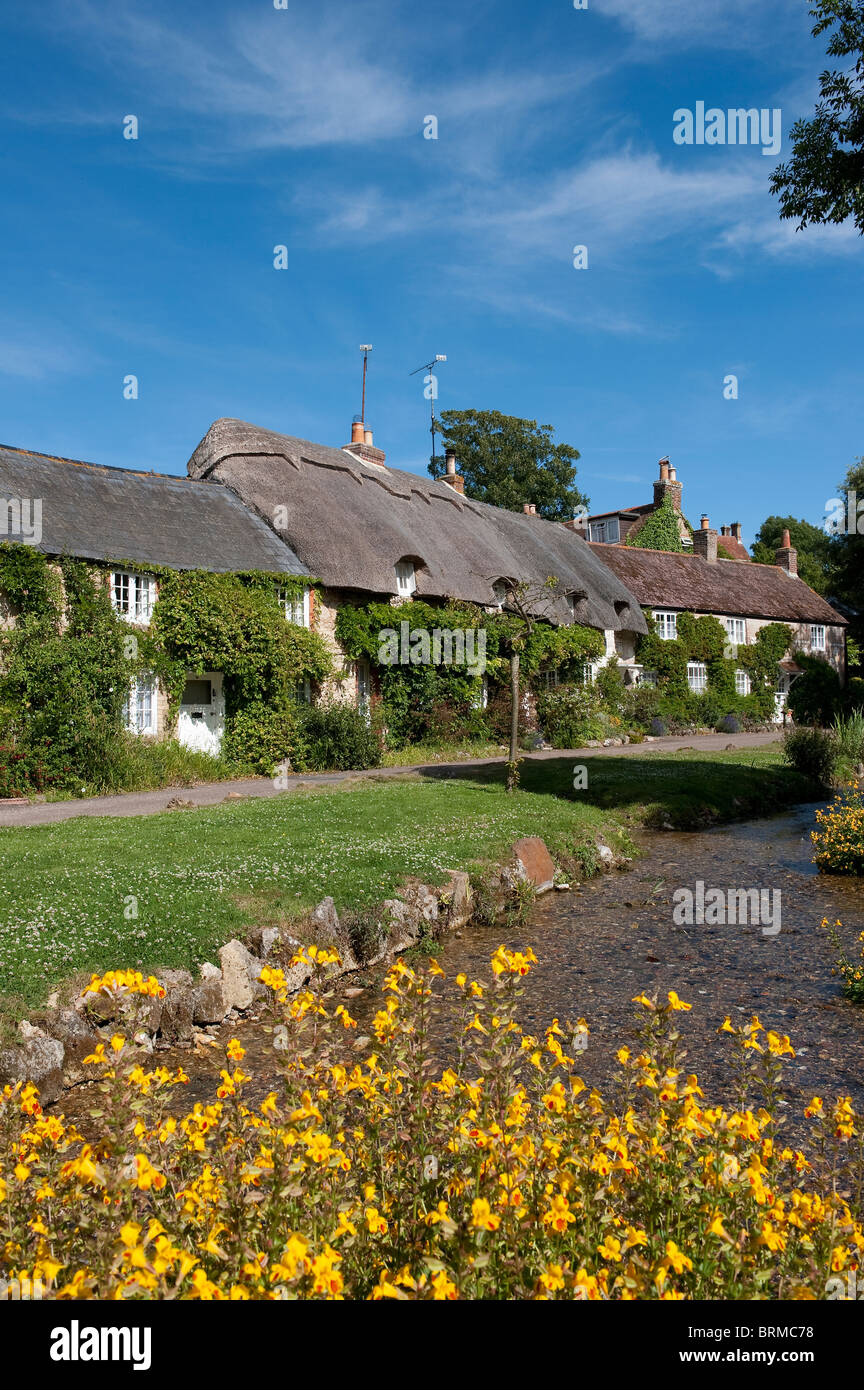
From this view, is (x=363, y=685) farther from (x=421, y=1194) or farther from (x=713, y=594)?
(x=713, y=594)

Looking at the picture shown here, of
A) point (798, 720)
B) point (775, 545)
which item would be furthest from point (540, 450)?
point (798, 720)

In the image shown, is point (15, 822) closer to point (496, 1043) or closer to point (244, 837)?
point (244, 837)

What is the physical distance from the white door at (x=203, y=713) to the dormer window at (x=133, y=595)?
6.29 feet

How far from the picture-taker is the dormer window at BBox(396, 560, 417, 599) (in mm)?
24502

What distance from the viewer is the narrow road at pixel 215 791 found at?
43.7ft

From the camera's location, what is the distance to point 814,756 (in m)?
19.4

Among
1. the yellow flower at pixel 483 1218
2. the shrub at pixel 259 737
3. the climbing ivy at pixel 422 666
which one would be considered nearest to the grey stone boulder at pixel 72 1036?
the yellow flower at pixel 483 1218

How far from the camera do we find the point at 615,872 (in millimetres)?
12203

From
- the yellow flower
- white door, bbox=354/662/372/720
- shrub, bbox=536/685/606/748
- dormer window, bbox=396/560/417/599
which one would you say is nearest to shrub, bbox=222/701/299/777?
white door, bbox=354/662/372/720

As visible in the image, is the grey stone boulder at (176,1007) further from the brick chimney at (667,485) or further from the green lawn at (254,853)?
the brick chimney at (667,485)

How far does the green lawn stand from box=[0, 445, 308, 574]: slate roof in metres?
6.64

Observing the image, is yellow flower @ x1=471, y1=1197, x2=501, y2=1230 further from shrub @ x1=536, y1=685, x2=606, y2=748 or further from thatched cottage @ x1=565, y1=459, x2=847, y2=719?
thatched cottage @ x1=565, y1=459, x2=847, y2=719

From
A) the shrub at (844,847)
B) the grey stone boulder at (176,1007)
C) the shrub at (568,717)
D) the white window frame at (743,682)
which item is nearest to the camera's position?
the grey stone boulder at (176,1007)

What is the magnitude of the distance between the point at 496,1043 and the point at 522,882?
7505 millimetres
